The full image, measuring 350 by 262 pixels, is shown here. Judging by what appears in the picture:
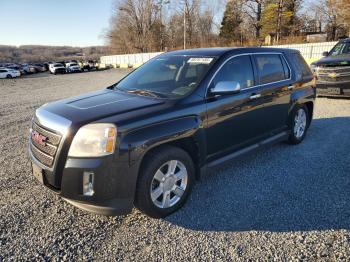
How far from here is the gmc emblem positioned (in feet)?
10.5

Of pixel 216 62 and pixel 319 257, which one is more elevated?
pixel 216 62

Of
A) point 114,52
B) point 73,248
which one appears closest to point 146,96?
point 73,248

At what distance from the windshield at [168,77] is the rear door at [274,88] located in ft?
3.44

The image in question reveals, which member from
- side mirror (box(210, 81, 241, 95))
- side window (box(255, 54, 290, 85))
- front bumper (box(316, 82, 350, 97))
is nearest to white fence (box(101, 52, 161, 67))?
front bumper (box(316, 82, 350, 97))

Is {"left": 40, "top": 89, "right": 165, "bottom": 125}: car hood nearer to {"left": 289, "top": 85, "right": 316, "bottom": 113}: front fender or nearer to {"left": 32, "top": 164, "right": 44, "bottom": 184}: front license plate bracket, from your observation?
{"left": 32, "top": 164, "right": 44, "bottom": 184}: front license plate bracket

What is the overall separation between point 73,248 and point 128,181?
0.82 m

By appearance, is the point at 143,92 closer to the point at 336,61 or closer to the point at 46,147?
the point at 46,147

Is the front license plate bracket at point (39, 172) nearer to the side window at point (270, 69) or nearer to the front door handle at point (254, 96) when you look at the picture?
the front door handle at point (254, 96)

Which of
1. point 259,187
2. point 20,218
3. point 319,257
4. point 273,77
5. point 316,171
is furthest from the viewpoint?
point 273,77

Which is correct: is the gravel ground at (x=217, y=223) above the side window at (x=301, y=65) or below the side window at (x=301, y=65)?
below

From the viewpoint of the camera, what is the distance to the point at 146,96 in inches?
147

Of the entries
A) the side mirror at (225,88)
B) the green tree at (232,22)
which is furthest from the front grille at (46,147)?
the green tree at (232,22)

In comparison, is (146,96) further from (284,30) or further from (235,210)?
(284,30)

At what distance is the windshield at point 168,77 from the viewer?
149 inches
